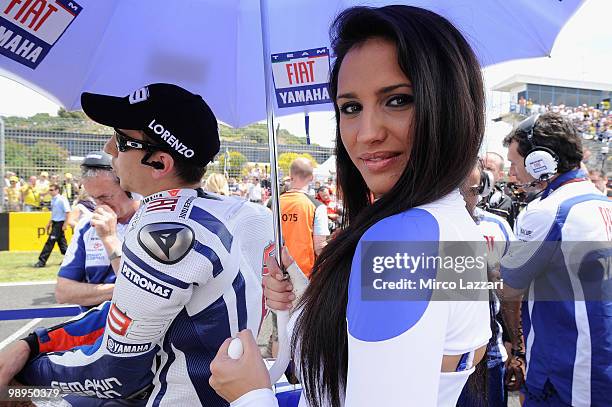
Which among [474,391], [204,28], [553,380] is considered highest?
[204,28]

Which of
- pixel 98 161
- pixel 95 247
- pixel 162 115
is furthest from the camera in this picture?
pixel 98 161

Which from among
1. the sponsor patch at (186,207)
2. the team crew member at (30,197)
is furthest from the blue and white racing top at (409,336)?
the team crew member at (30,197)

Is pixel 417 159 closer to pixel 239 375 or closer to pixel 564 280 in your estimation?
pixel 239 375

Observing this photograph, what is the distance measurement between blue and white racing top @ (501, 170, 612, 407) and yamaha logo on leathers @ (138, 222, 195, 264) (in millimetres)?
1800

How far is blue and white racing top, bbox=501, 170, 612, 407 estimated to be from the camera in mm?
2180

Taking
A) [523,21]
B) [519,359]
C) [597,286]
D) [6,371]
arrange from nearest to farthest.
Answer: [6,371] → [523,21] → [597,286] → [519,359]

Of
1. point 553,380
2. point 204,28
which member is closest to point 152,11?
point 204,28

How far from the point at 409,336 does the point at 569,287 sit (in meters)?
1.88

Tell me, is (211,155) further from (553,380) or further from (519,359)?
(519,359)

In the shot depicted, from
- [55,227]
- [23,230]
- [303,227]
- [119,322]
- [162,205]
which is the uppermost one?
[162,205]

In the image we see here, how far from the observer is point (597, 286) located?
2199 millimetres

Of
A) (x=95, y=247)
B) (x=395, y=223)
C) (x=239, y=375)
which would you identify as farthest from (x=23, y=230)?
(x=395, y=223)

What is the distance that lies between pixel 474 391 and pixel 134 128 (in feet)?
4.48

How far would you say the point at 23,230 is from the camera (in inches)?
510
